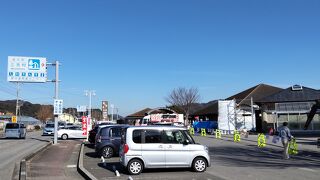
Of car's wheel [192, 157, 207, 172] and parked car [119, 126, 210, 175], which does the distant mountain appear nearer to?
parked car [119, 126, 210, 175]

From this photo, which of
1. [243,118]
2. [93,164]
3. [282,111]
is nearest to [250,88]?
[243,118]

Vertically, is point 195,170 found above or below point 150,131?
below

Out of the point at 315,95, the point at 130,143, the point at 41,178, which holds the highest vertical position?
the point at 315,95

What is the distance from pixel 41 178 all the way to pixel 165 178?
13.9 feet

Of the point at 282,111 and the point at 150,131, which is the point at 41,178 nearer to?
the point at 150,131

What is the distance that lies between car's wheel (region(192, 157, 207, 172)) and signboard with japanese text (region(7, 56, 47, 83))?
22835 millimetres

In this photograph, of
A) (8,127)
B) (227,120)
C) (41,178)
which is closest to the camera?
(41,178)

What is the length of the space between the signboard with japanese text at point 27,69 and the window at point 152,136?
22.1 metres

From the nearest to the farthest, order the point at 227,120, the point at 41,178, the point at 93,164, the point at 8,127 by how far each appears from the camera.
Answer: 1. the point at 41,178
2. the point at 93,164
3. the point at 8,127
4. the point at 227,120

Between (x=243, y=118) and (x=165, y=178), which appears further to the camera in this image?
(x=243, y=118)

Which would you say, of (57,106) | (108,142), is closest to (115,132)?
(108,142)

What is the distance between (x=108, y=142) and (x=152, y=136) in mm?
7008

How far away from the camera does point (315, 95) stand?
48406 mm

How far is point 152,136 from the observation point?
47.5 ft
